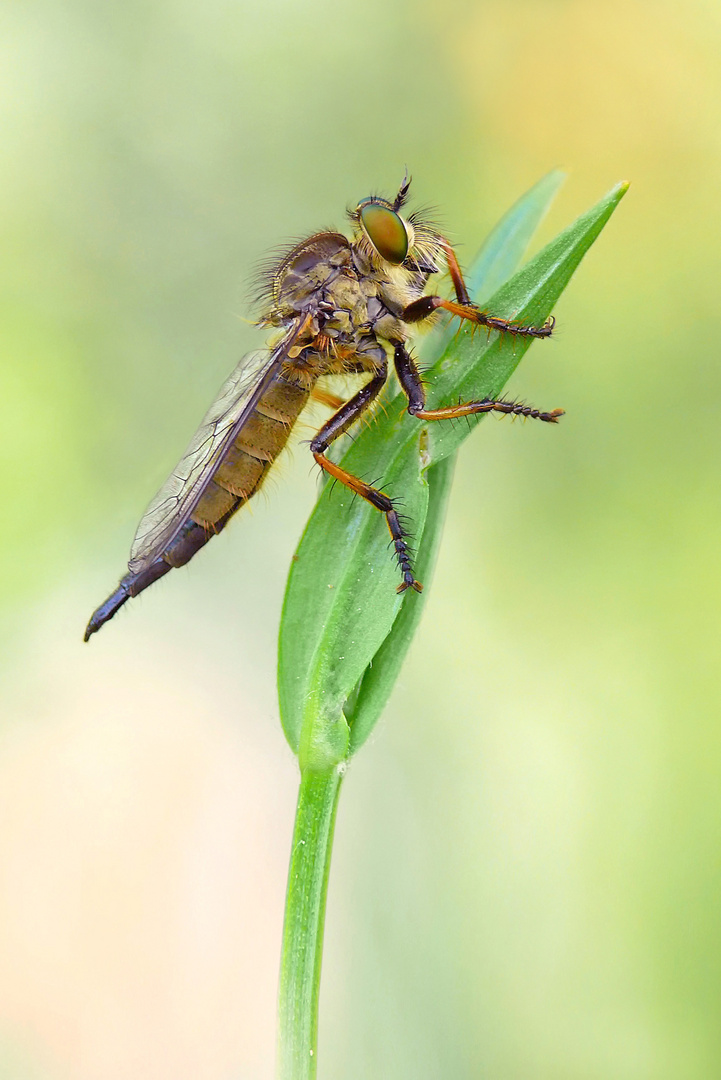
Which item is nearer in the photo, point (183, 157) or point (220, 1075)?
point (220, 1075)

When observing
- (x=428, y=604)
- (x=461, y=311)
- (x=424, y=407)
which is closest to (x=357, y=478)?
(x=424, y=407)

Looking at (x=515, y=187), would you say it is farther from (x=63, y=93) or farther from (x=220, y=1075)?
(x=220, y=1075)

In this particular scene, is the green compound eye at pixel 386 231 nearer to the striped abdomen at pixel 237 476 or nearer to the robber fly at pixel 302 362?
the robber fly at pixel 302 362

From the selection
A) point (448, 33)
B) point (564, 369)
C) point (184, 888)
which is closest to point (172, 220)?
point (448, 33)

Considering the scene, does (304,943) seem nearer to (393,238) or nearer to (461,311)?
(461,311)

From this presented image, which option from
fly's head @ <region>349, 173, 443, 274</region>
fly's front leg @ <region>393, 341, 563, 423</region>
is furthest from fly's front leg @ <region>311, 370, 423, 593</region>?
fly's head @ <region>349, 173, 443, 274</region>

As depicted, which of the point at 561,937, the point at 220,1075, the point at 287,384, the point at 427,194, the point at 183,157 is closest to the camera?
the point at 287,384

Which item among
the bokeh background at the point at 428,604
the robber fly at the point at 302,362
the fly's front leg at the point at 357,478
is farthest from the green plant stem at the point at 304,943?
the bokeh background at the point at 428,604
